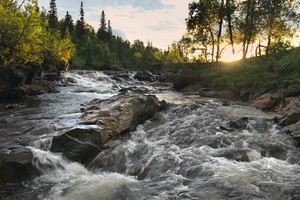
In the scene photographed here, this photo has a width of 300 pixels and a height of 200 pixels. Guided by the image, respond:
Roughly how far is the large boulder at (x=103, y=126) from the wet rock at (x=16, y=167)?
1.69m

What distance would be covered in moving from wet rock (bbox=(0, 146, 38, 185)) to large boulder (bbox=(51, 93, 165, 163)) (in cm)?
169

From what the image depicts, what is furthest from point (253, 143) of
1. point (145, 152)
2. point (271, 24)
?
point (271, 24)

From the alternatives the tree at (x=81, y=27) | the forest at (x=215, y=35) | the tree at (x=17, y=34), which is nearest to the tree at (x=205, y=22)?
the forest at (x=215, y=35)

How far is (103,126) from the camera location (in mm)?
15164

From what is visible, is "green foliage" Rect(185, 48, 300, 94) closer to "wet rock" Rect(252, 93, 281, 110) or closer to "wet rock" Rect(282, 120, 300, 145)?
"wet rock" Rect(252, 93, 281, 110)

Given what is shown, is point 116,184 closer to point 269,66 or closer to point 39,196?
point 39,196

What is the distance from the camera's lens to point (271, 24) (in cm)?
3875

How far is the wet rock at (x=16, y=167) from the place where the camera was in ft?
35.7

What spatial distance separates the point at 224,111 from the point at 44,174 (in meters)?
14.2

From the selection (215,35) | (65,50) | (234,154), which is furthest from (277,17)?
(65,50)

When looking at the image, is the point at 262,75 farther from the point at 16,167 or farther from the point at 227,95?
the point at 16,167

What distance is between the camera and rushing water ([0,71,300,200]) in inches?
386

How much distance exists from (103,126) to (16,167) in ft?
16.2

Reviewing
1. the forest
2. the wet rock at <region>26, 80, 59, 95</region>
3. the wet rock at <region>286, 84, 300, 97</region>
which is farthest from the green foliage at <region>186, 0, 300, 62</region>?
the wet rock at <region>26, 80, 59, 95</region>
